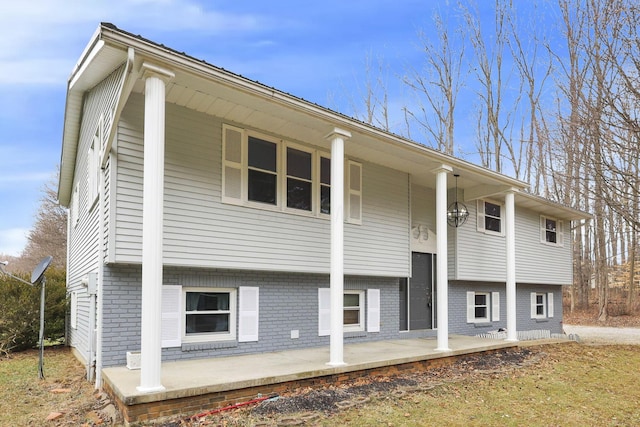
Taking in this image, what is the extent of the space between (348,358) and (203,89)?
4849mm

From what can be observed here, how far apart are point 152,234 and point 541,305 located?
14630 millimetres

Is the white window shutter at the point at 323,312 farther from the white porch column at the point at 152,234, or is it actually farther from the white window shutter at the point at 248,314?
the white porch column at the point at 152,234

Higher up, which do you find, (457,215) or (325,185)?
(325,185)

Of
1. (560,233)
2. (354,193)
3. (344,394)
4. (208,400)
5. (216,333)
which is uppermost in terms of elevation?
(354,193)

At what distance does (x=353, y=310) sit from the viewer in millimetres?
10125

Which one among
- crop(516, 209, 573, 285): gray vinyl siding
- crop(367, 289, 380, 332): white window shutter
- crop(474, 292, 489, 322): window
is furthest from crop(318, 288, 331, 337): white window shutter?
crop(516, 209, 573, 285): gray vinyl siding

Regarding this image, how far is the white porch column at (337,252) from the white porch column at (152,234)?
2.83 metres

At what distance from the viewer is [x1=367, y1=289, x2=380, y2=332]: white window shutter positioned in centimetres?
1023

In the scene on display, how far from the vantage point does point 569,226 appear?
16766 millimetres

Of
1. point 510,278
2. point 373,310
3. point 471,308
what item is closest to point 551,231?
point 471,308

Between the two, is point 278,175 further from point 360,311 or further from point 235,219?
point 360,311

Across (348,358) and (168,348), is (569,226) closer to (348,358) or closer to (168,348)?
(348,358)

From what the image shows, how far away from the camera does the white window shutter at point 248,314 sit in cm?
809

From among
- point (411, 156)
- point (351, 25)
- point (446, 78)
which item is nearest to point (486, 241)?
point (411, 156)
